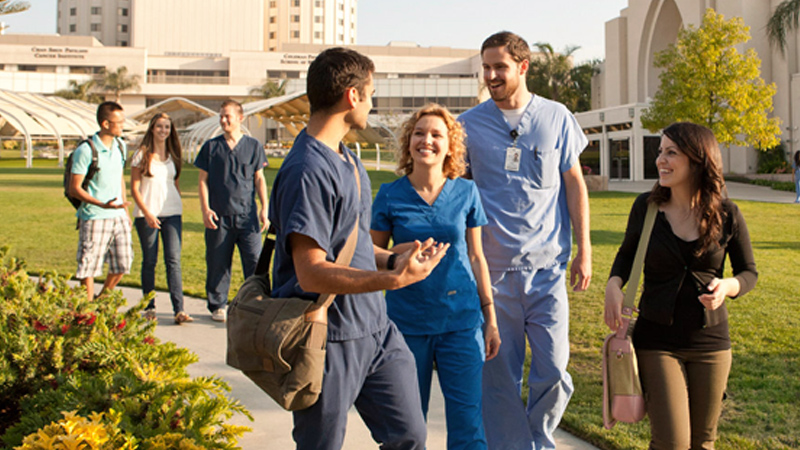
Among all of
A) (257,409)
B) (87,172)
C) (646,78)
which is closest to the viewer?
(257,409)

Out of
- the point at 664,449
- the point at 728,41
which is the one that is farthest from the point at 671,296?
the point at 728,41

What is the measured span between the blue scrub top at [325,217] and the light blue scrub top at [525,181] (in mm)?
1359

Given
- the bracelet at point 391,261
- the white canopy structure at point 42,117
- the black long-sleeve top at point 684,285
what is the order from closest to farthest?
the bracelet at point 391,261 → the black long-sleeve top at point 684,285 → the white canopy structure at point 42,117

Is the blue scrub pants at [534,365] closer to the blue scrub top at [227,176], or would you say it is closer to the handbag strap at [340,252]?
the handbag strap at [340,252]

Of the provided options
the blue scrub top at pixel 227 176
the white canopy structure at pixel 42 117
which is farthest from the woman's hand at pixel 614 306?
the white canopy structure at pixel 42 117

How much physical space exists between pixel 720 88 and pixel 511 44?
2789 centimetres

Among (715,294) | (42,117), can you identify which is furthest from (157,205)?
(42,117)

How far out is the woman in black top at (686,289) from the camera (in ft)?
10.4

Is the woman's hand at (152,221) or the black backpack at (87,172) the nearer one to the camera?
the black backpack at (87,172)

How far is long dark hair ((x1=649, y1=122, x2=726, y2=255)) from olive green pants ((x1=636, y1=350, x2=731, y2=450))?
18.9 inches

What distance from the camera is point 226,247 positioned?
692 centimetres

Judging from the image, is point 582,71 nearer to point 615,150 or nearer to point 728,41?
point 615,150

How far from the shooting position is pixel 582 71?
219 feet

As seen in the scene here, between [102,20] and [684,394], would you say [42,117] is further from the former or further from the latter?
[102,20]
